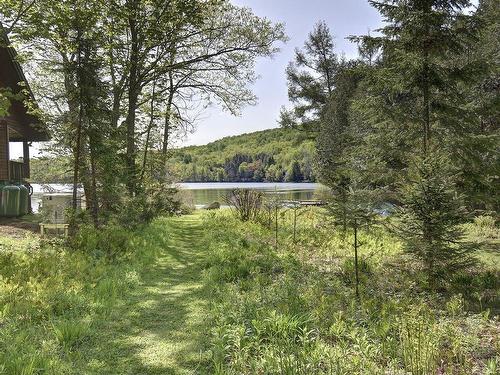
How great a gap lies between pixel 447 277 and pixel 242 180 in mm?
129202

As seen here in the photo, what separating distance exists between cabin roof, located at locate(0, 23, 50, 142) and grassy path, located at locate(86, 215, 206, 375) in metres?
10.5

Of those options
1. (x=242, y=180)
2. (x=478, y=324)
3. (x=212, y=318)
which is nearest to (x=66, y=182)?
(x=212, y=318)

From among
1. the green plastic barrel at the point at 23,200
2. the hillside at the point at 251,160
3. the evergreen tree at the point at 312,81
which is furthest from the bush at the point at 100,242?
the hillside at the point at 251,160

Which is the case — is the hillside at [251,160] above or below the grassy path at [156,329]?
above

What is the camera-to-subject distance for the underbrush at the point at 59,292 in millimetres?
4145

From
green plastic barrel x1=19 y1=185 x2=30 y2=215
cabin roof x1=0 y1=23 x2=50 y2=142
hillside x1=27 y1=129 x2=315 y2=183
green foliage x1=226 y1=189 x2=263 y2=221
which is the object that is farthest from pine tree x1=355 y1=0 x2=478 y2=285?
hillside x1=27 y1=129 x2=315 y2=183

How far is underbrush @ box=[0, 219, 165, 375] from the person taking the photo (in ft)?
13.6

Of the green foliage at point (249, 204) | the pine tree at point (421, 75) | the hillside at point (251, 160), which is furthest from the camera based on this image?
the hillside at point (251, 160)

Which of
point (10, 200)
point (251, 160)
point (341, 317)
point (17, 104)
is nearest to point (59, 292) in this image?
point (341, 317)

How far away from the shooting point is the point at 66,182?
13.2 meters

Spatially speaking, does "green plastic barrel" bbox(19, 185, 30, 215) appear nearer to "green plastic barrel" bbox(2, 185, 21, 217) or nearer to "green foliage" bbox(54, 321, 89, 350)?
"green plastic barrel" bbox(2, 185, 21, 217)

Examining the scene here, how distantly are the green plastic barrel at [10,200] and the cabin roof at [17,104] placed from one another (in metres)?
2.69

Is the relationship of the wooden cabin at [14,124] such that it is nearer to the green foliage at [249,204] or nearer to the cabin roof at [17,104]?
the cabin roof at [17,104]

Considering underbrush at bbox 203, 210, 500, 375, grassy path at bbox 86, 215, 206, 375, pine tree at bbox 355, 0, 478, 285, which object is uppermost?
pine tree at bbox 355, 0, 478, 285
